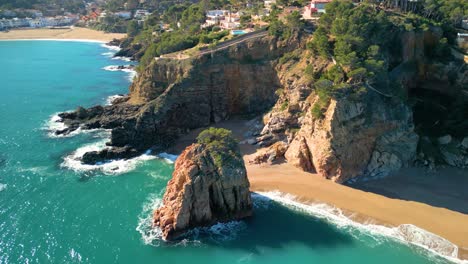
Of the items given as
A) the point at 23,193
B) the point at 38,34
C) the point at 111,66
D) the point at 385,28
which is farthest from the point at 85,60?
the point at 385,28

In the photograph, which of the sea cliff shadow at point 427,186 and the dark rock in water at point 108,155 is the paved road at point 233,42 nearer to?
the dark rock in water at point 108,155

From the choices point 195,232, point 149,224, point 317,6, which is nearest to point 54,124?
point 149,224

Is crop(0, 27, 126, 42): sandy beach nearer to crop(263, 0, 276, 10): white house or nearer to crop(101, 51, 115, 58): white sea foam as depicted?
crop(101, 51, 115, 58): white sea foam

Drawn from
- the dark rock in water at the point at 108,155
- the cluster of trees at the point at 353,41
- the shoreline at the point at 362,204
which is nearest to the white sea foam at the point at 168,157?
the dark rock in water at the point at 108,155

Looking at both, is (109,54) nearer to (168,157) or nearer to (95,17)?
(95,17)

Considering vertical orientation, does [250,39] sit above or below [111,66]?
above

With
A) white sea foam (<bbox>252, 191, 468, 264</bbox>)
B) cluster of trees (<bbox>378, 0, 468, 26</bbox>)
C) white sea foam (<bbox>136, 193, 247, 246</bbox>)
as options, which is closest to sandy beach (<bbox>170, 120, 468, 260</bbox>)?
white sea foam (<bbox>252, 191, 468, 264</bbox>)

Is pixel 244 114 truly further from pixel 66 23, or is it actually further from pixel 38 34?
pixel 66 23
